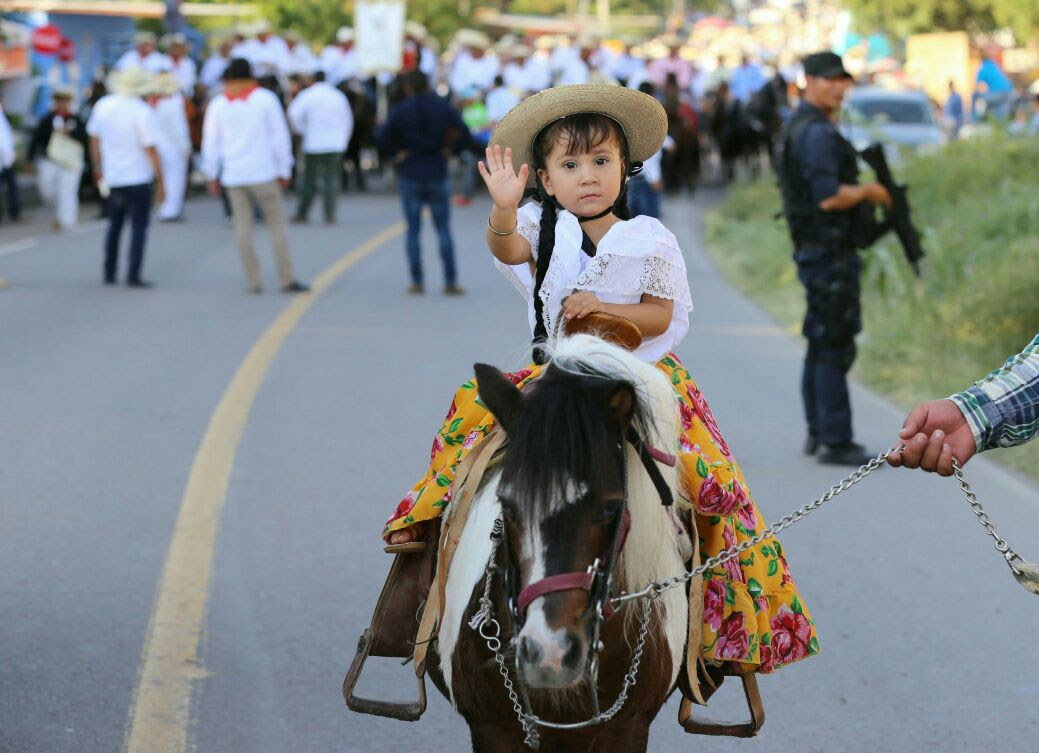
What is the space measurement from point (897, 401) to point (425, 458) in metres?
3.58

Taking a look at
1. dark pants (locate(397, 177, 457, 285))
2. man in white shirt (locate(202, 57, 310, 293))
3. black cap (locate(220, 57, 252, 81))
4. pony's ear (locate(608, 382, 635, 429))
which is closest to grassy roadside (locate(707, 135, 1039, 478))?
dark pants (locate(397, 177, 457, 285))

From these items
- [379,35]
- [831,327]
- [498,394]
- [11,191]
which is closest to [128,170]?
[11,191]

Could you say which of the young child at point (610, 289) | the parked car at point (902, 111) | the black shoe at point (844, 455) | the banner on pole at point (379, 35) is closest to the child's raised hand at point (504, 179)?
the young child at point (610, 289)

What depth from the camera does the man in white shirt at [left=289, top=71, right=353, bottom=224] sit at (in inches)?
893

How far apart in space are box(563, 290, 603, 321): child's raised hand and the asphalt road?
0.16 metres

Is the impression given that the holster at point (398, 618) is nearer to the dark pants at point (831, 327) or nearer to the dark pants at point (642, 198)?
the dark pants at point (831, 327)

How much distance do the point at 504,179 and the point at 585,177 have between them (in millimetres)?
218

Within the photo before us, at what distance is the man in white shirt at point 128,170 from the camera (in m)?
15.8

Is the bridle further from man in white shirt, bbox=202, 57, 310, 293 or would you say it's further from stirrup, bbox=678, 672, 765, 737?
man in white shirt, bbox=202, 57, 310, 293

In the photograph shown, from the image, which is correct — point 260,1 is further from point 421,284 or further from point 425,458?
point 425,458

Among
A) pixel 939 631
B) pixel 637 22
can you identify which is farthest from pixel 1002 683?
pixel 637 22

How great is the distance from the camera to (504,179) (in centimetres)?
395

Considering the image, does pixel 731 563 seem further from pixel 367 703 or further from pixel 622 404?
pixel 367 703

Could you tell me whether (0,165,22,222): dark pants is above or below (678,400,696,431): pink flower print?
below
